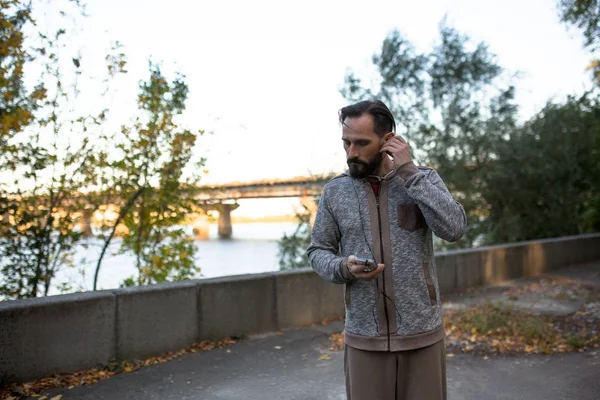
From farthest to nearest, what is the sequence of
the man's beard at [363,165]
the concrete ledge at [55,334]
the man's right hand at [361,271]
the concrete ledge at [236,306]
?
1. the concrete ledge at [236,306]
2. the concrete ledge at [55,334]
3. the man's beard at [363,165]
4. the man's right hand at [361,271]

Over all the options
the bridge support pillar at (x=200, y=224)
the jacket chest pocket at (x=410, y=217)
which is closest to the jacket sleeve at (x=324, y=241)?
the jacket chest pocket at (x=410, y=217)

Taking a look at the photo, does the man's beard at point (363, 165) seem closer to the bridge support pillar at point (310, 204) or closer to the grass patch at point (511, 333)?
the grass patch at point (511, 333)

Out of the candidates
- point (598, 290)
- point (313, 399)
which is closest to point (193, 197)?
point (313, 399)

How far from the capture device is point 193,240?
22.9 ft

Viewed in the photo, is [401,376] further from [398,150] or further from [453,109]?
[453,109]

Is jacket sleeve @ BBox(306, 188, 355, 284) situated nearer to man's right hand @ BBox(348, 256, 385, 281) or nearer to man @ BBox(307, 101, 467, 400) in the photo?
man @ BBox(307, 101, 467, 400)

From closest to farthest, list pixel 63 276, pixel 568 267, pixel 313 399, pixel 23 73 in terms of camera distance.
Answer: pixel 313 399, pixel 23 73, pixel 63 276, pixel 568 267

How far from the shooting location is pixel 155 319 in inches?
208

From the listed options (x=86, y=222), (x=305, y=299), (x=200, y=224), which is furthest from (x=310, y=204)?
(x=86, y=222)

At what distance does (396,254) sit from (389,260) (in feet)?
0.13

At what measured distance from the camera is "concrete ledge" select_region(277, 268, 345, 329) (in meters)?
6.46

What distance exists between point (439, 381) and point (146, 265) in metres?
5.34

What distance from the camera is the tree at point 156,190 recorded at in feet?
21.0

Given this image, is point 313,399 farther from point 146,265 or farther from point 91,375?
point 146,265
